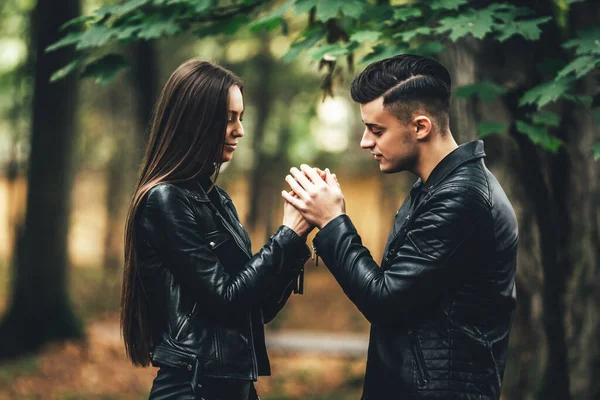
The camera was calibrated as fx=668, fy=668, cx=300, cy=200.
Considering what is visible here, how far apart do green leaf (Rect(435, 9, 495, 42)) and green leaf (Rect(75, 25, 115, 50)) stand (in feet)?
6.64

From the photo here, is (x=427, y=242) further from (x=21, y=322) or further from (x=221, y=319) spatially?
(x=21, y=322)

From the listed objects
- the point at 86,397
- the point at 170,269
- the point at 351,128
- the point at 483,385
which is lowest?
the point at 86,397

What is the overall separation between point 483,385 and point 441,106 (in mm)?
1137

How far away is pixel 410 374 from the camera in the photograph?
8.47ft

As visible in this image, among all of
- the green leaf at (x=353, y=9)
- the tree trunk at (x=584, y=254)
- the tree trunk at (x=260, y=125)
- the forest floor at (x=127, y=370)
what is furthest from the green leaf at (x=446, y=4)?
the tree trunk at (x=260, y=125)

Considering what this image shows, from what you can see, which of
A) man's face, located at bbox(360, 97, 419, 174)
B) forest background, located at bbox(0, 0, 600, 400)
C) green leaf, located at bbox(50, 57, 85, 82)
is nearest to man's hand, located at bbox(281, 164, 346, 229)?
man's face, located at bbox(360, 97, 419, 174)

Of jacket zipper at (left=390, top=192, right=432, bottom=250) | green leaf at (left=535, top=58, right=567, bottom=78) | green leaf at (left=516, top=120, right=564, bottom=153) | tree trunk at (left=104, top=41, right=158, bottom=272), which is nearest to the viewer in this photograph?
jacket zipper at (left=390, top=192, right=432, bottom=250)

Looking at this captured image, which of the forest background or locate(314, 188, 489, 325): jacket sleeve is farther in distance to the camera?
the forest background

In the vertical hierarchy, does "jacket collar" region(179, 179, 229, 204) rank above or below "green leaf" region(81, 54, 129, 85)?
below

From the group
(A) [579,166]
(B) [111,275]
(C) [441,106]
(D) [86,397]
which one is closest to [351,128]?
(B) [111,275]

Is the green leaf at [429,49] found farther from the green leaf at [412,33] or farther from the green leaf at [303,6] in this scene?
the green leaf at [303,6]

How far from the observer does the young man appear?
2520 mm

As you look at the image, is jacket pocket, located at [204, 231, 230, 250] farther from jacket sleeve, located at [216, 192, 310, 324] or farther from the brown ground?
the brown ground

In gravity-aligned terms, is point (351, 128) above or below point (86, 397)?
above
